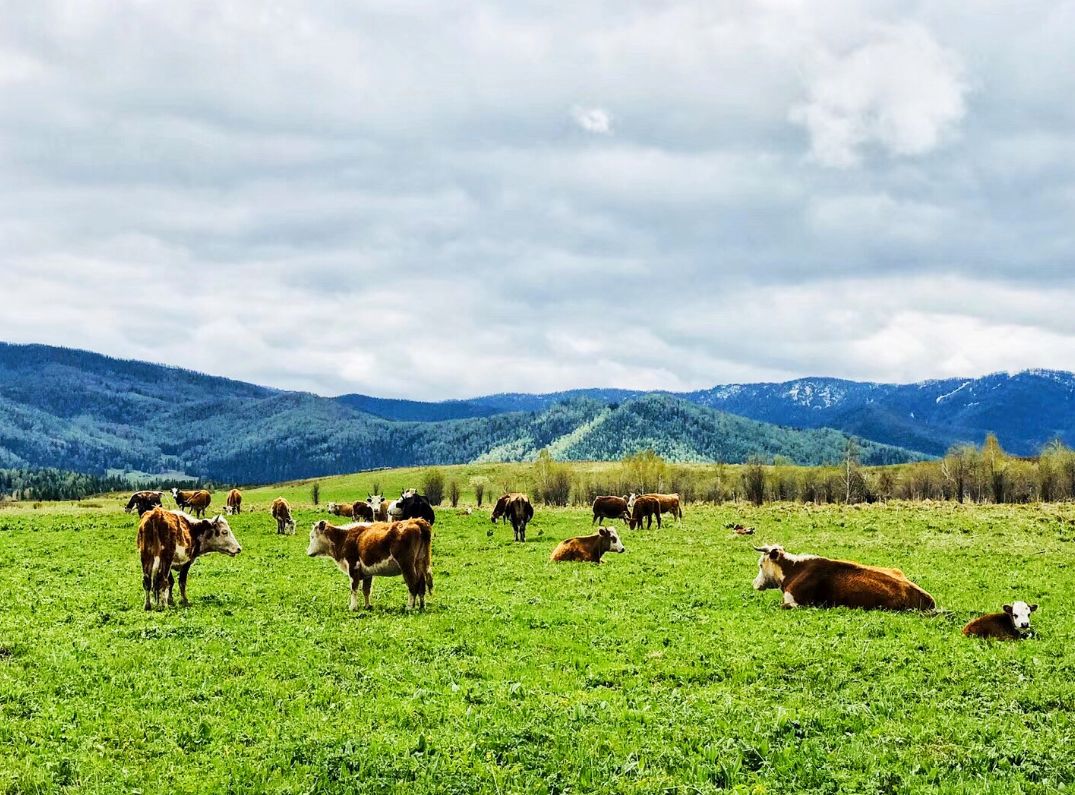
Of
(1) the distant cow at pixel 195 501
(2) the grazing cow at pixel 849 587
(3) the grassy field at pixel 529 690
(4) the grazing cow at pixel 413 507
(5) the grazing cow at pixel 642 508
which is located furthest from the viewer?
(1) the distant cow at pixel 195 501

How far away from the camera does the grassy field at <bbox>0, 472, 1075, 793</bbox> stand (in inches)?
392

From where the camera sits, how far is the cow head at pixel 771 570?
934 inches

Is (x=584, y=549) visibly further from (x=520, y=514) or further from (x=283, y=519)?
Answer: (x=283, y=519)

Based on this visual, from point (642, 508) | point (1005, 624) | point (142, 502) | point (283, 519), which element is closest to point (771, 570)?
point (1005, 624)

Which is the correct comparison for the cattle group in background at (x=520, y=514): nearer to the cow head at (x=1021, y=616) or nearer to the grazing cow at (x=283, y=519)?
the grazing cow at (x=283, y=519)

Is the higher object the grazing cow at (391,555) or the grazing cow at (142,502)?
the grazing cow at (391,555)

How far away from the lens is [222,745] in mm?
10914

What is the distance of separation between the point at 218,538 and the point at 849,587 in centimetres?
2089

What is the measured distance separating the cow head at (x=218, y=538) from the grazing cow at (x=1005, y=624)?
73.0 ft

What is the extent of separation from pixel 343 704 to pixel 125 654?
6478mm

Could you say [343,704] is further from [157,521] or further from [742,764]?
[157,521]

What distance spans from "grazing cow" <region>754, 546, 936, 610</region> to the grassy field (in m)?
0.85

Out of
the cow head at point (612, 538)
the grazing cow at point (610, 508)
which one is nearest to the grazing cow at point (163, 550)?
the cow head at point (612, 538)

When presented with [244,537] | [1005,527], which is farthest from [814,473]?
[244,537]
